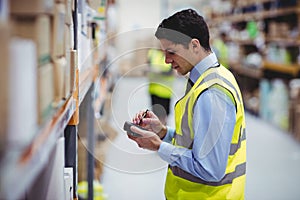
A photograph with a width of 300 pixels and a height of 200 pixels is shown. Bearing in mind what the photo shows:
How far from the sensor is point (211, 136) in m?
1.96

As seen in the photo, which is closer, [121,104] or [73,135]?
[73,135]

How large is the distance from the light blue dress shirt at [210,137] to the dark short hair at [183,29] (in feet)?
0.79

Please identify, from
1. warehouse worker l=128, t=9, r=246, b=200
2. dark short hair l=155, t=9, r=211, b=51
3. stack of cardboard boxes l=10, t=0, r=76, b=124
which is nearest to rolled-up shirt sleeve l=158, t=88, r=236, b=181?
warehouse worker l=128, t=9, r=246, b=200

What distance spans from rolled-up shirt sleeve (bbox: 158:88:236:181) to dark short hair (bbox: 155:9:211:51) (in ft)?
0.80

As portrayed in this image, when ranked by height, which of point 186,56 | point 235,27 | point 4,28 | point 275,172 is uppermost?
point 4,28

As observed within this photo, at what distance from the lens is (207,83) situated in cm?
204

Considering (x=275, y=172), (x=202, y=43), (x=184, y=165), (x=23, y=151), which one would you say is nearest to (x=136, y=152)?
(x=184, y=165)

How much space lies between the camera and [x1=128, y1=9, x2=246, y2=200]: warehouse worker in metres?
1.98

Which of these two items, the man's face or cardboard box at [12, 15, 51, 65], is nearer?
cardboard box at [12, 15, 51, 65]

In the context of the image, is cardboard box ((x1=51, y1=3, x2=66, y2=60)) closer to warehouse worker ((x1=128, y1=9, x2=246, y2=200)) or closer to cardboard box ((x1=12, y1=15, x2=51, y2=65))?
cardboard box ((x1=12, y1=15, x2=51, y2=65))

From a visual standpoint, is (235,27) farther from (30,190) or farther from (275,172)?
(30,190)

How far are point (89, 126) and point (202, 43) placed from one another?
1.81 m

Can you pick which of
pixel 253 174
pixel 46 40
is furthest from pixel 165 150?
pixel 253 174

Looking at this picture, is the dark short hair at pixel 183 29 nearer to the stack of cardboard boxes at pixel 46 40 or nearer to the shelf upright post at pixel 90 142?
the stack of cardboard boxes at pixel 46 40
